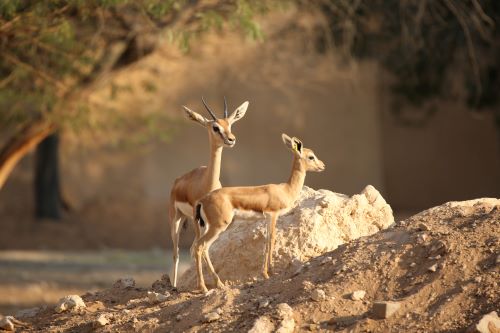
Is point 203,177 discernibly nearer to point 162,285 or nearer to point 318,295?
point 162,285

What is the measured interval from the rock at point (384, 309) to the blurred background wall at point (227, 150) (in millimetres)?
13477

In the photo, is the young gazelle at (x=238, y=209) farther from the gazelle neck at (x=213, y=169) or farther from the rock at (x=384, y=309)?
the rock at (x=384, y=309)

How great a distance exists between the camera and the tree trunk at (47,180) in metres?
20.6

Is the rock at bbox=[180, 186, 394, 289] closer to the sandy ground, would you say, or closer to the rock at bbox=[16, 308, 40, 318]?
the rock at bbox=[16, 308, 40, 318]

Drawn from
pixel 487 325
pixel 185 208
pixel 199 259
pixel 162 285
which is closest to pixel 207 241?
pixel 199 259

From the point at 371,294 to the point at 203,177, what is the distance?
252 cm

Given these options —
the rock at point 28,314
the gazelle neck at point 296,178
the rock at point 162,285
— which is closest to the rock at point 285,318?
the gazelle neck at point 296,178

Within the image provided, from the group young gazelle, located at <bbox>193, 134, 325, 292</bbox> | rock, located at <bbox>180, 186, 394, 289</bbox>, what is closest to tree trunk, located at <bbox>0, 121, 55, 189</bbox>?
rock, located at <bbox>180, 186, 394, 289</bbox>

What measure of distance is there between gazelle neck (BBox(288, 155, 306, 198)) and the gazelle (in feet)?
2.45

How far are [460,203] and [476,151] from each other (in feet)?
51.6

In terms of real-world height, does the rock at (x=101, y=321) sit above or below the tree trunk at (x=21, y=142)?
below

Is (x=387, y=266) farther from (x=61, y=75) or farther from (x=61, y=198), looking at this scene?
(x=61, y=198)

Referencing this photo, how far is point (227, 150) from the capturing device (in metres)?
21.2

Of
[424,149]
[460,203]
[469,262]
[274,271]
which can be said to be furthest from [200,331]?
[424,149]
